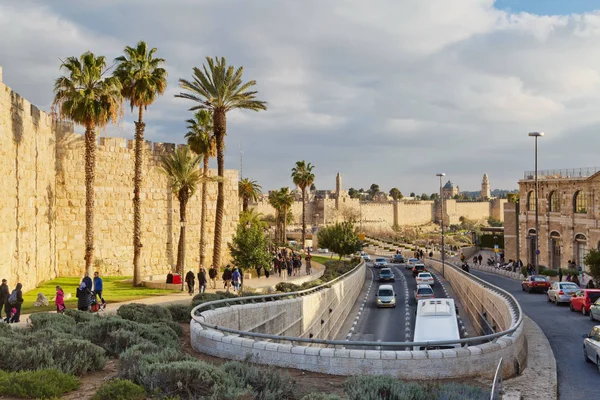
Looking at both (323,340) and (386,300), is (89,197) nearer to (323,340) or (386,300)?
(386,300)

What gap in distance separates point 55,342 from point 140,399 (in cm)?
266

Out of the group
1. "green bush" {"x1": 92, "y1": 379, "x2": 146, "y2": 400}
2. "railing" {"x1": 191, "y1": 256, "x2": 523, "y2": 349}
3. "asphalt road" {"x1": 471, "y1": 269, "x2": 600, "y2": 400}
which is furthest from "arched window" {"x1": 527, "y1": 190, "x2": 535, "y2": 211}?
"green bush" {"x1": 92, "y1": 379, "x2": 146, "y2": 400}

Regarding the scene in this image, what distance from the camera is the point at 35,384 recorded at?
7027 millimetres

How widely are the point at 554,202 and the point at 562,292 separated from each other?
84.8 ft

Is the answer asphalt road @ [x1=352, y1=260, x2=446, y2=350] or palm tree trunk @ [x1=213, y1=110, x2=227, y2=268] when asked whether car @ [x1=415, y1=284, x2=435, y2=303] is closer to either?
asphalt road @ [x1=352, y1=260, x2=446, y2=350]

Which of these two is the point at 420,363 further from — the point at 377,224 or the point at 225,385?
the point at 377,224

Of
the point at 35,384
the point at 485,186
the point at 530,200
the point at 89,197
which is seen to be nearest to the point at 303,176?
the point at 530,200

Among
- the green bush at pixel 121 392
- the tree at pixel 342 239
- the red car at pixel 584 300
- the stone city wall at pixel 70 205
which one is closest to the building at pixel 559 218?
the tree at pixel 342 239

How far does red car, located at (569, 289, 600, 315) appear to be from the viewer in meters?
20.8

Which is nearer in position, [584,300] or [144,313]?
[144,313]

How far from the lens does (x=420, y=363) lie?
8.38 metres

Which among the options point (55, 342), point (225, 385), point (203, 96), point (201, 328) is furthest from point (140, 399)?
point (203, 96)

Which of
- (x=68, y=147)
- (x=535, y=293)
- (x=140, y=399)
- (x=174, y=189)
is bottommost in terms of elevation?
(x=535, y=293)

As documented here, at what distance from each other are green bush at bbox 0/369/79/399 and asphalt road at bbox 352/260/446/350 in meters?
16.1
